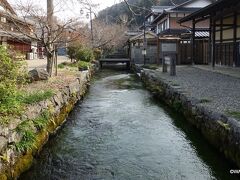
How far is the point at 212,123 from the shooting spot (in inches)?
323

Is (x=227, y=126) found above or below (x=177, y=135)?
above

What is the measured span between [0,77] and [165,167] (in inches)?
169

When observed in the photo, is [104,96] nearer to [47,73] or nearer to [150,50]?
[47,73]

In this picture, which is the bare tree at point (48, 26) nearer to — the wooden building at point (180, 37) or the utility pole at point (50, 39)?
the utility pole at point (50, 39)

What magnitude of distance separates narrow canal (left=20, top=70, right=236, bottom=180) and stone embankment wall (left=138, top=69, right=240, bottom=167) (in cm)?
28

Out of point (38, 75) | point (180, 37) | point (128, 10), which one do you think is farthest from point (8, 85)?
point (180, 37)

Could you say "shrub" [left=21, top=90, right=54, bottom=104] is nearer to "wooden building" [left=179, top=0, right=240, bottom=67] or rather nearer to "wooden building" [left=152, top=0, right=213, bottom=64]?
"wooden building" [left=179, top=0, right=240, bottom=67]

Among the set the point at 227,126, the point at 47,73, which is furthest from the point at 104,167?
the point at 47,73

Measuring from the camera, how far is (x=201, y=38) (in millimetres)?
30406

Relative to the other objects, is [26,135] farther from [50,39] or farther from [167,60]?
[167,60]

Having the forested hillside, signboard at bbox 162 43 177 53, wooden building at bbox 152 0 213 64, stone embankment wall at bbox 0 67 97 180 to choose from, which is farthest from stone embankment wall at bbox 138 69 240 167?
signboard at bbox 162 43 177 53

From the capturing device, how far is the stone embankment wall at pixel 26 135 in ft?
20.8

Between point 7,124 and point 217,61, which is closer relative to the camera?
point 7,124

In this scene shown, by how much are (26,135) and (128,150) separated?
259cm
